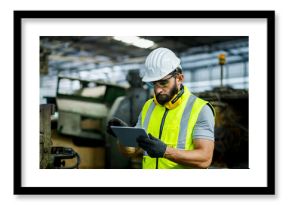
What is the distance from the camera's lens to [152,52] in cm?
193

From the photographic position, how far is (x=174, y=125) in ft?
6.19

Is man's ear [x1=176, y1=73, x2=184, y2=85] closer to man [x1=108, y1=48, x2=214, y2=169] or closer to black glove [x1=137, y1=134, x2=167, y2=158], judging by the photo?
man [x1=108, y1=48, x2=214, y2=169]

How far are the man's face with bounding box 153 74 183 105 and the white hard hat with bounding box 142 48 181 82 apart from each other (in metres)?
0.04

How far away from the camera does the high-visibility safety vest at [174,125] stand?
1.85 metres

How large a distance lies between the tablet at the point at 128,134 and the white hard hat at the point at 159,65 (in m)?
0.29

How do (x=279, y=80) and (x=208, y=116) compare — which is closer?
(x=208, y=116)

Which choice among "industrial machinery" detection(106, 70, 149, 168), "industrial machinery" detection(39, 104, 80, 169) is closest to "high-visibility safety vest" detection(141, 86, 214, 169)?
"industrial machinery" detection(39, 104, 80, 169)

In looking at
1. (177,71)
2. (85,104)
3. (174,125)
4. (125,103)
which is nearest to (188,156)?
(174,125)

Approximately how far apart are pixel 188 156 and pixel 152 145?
0.22 m

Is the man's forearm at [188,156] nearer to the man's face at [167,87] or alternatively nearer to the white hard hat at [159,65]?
the man's face at [167,87]

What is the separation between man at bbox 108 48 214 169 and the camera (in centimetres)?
182
